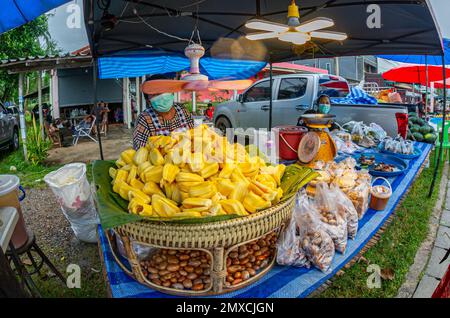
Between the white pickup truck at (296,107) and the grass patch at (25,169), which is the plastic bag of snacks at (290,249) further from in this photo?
the grass patch at (25,169)

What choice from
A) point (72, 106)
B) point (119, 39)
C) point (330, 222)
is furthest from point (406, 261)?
point (72, 106)

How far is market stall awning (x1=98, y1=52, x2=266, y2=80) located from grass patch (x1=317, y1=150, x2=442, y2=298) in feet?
14.0

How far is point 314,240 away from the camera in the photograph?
1709 millimetres

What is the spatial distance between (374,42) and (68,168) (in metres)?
4.58

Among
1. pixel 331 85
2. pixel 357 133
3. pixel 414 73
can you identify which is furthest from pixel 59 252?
pixel 414 73

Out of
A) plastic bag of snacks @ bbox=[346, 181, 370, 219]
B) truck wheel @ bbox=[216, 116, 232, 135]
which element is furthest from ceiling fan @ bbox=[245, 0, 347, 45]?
truck wheel @ bbox=[216, 116, 232, 135]

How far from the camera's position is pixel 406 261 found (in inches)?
109

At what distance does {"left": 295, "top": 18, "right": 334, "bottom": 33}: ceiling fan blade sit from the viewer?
2646 millimetres

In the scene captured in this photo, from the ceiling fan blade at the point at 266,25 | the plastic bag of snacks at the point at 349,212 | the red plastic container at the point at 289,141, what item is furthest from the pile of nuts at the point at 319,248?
the ceiling fan blade at the point at 266,25

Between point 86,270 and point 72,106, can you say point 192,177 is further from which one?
point 72,106

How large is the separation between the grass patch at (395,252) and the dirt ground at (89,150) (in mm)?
5786

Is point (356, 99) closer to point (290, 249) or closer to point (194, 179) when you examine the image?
point (290, 249)

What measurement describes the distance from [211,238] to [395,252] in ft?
8.13

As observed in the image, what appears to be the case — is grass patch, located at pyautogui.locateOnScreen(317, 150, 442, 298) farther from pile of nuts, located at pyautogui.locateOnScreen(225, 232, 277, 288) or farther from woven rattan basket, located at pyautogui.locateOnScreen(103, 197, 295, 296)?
woven rattan basket, located at pyautogui.locateOnScreen(103, 197, 295, 296)
